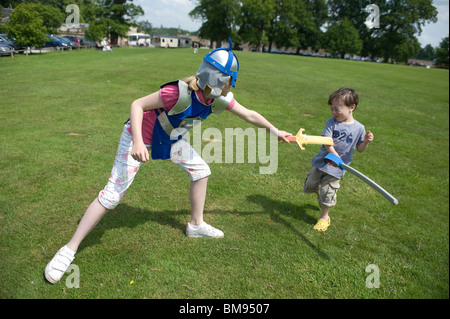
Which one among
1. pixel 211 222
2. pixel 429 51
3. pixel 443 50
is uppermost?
pixel 429 51

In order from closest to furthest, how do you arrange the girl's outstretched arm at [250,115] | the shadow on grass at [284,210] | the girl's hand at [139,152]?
the girl's hand at [139,152], the girl's outstretched arm at [250,115], the shadow on grass at [284,210]

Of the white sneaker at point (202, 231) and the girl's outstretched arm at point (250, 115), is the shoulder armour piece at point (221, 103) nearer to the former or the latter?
the girl's outstretched arm at point (250, 115)

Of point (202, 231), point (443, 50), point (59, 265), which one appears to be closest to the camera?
point (59, 265)

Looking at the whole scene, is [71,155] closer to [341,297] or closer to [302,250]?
[302,250]

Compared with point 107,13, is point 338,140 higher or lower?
lower

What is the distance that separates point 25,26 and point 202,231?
4.15 m

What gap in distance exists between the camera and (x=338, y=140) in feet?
13.4

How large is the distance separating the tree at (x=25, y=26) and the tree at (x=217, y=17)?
3.59 m

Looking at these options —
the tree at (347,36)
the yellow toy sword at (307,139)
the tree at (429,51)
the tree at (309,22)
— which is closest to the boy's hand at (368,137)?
the yellow toy sword at (307,139)

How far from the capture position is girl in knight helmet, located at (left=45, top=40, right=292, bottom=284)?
9.37 ft

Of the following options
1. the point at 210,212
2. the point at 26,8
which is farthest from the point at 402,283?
the point at 26,8

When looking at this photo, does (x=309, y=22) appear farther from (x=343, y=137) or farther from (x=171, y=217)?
(x=171, y=217)

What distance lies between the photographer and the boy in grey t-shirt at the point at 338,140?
3.91 metres

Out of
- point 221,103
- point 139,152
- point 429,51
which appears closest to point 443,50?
point 221,103
